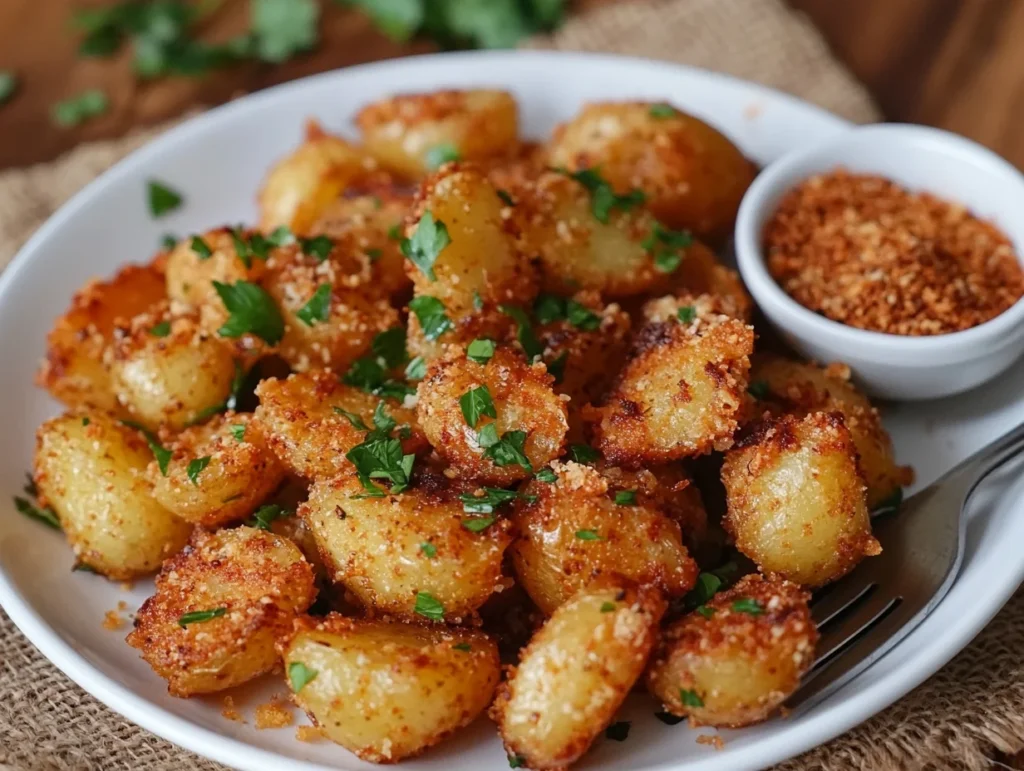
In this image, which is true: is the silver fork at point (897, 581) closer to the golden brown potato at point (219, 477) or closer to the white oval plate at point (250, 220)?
the white oval plate at point (250, 220)

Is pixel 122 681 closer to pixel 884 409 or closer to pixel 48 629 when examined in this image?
pixel 48 629

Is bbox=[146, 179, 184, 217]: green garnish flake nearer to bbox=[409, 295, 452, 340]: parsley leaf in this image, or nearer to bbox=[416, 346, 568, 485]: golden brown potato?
bbox=[409, 295, 452, 340]: parsley leaf

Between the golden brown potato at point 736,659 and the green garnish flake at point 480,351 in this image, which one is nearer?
the golden brown potato at point 736,659

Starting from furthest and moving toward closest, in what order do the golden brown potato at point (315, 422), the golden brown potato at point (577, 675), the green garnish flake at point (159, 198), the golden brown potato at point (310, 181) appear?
the green garnish flake at point (159, 198)
the golden brown potato at point (310, 181)
the golden brown potato at point (315, 422)
the golden brown potato at point (577, 675)

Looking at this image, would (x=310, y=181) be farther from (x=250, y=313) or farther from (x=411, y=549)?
(x=411, y=549)

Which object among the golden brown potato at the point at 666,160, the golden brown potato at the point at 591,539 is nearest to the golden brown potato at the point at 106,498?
the golden brown potato at the point at 591,539

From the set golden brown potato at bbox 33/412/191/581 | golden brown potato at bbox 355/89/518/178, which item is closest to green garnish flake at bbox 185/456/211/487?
golden brown potato at bbox 33/412/191/581

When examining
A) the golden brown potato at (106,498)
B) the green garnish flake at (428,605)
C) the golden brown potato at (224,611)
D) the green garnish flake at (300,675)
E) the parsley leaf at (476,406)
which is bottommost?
the golden brown potato at (106,498)

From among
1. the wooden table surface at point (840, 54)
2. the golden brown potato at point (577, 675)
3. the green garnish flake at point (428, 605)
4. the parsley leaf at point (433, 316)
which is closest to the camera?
the golden brown potato at point (577, 675)
